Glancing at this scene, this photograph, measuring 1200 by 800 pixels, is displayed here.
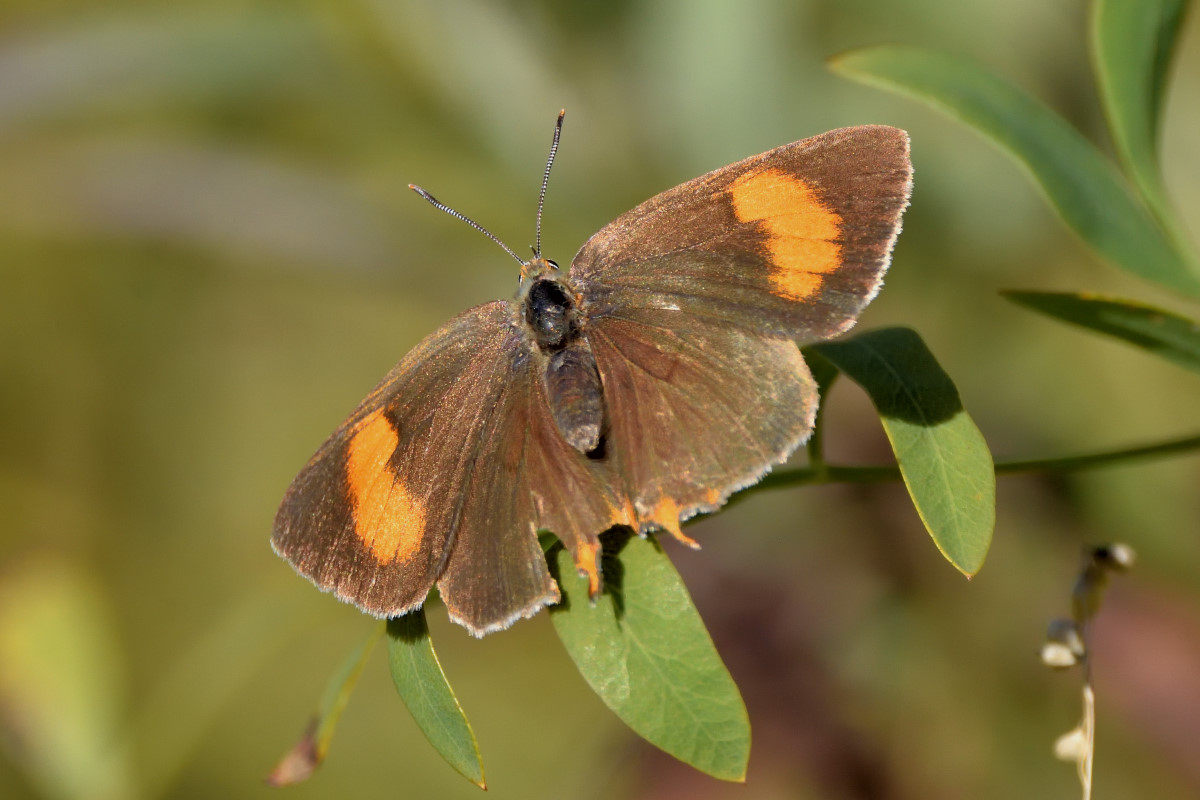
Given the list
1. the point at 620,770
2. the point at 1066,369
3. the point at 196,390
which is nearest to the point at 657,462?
the point at 620,770

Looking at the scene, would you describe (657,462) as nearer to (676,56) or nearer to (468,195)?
(676,56)

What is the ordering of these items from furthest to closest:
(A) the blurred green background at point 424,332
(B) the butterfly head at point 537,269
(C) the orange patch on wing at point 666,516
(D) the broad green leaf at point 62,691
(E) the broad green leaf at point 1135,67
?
(A) the blurred green background at point 424,332 → (D) the broad green leaf at point 62,691 → (B) the butterfly head at point 537,269 → (E) the broad green leaf at point 1135,67 → (C) the orange patch on wing at point 666,516

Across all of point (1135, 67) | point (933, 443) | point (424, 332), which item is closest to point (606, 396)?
point (933, 443)

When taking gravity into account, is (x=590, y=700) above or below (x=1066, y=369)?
below

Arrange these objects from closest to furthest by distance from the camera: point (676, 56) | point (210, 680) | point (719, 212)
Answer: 1. point (719, 212)
2. point (210, 680)
3. point (676, 56)

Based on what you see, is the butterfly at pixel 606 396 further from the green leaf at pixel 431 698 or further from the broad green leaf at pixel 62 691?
the broad green leaf at pixel 62 691

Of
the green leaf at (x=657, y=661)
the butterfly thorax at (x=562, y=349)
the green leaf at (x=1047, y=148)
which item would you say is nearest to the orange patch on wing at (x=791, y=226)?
the green leaf at (x=1047, y=148)

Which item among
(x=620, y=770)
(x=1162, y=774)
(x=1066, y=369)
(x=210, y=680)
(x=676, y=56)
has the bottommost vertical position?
(x=1162, y=774)
